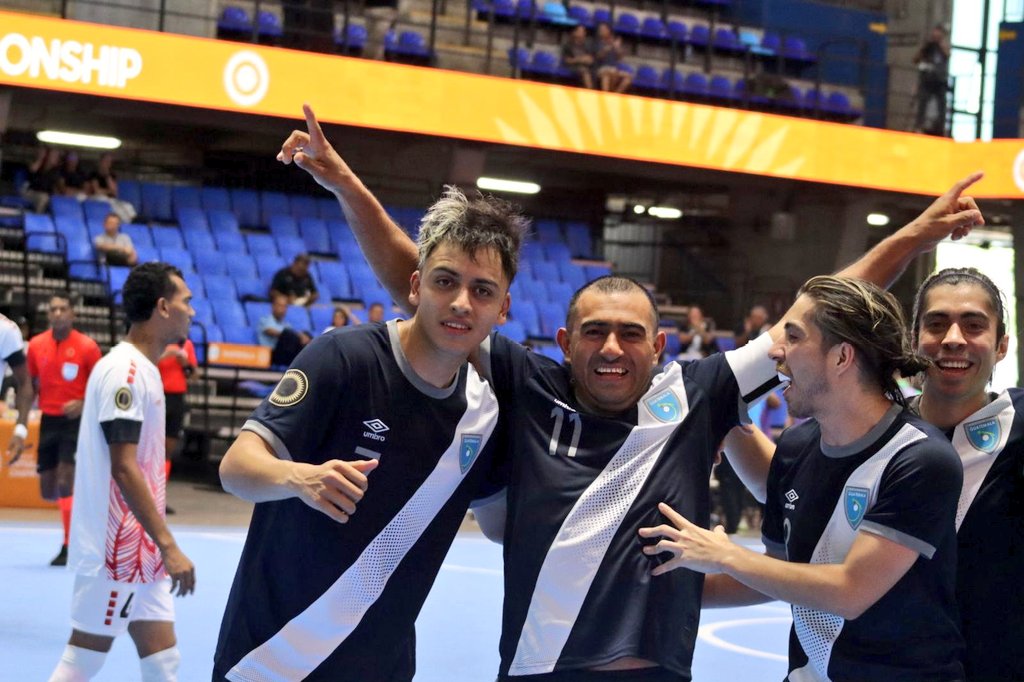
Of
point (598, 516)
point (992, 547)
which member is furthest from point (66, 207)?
point (992, 547)

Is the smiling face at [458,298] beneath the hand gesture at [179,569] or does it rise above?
above

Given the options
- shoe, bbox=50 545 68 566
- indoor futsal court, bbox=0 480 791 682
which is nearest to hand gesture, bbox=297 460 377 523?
indoor futsal court, bbox=0 480 791 682

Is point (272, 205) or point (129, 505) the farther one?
point (272, 205)

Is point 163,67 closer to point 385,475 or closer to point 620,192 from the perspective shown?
point 620,192

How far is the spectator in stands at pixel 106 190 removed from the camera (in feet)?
55.4

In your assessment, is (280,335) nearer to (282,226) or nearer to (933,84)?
(282,226)

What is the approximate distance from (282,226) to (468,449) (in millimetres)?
15597

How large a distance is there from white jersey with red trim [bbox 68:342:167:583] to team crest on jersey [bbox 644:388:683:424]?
252cm

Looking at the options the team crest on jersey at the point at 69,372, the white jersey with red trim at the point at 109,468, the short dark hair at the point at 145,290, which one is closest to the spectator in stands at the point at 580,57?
the team crest on jersey at the point at 69,372

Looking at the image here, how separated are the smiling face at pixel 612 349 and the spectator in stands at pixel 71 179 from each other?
15.0 meters

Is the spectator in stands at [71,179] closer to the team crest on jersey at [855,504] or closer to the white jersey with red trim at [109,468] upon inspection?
the white jersey with red trim at [109,468]

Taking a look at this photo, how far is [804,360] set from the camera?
301 centimetres

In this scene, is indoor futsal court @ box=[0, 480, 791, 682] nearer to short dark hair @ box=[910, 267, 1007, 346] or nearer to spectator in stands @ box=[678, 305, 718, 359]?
short dark hair @ box=[910, 267, 1007, 346]

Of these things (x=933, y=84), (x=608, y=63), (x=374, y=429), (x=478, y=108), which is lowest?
(x=374, y=429)
